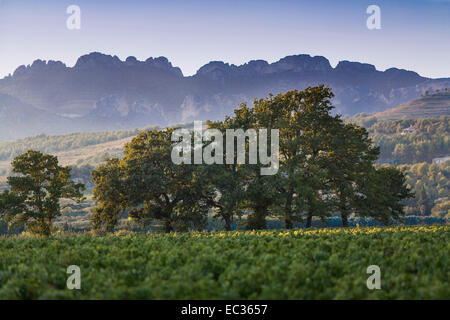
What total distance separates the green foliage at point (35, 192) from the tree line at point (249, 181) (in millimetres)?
125

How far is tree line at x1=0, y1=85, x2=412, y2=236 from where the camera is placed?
45.9 metres

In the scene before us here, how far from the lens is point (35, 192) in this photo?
1772 inches

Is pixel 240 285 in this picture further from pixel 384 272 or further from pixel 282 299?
pixel 384 272

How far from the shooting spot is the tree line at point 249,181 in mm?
45875

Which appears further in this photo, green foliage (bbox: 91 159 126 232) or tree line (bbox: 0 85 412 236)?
green foliage (bbox: 91 159 126 232)

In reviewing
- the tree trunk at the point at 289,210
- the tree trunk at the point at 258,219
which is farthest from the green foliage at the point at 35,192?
the tree trunk at the point at 289,210

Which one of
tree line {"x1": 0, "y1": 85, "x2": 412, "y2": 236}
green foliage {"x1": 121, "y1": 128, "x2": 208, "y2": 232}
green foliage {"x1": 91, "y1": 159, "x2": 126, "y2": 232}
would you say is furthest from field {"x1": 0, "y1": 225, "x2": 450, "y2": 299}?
green foliage {"x1": 121, "y1": 128, "x2": 208, "y2": 232}

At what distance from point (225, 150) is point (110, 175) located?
15.8 m

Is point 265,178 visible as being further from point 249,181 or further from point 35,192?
point 35,192

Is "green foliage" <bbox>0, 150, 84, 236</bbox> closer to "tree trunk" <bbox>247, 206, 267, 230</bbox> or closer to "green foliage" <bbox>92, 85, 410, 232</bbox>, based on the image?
"green foliage" <bbox>92, 85, 410, 232</bbox>

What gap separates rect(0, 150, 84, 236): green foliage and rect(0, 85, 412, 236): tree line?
0.41 ft

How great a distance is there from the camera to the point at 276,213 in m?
48.2

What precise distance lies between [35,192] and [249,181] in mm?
27014
